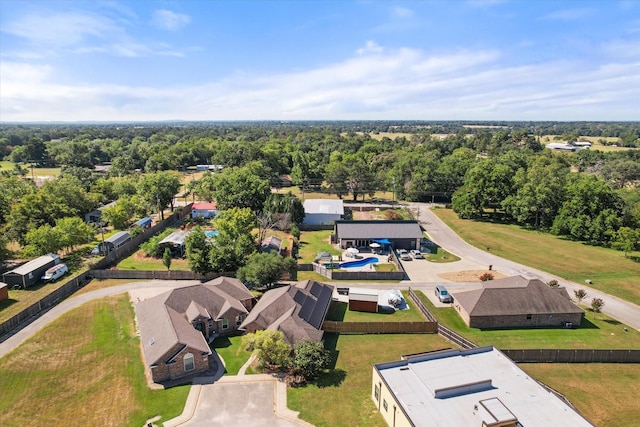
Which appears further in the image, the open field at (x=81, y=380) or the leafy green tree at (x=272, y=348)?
the leafy green tree at (x=272, y=348)

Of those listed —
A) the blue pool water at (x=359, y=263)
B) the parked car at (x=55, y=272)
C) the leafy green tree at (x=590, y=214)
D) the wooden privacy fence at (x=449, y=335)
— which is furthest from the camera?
the leafy green tree at (x=590, y=214)

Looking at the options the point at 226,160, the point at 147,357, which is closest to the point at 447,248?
the point at 147,357

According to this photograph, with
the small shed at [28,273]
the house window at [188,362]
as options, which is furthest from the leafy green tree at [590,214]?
the small shed at [28,273]

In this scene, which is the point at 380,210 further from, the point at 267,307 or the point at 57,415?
the point at 57,415

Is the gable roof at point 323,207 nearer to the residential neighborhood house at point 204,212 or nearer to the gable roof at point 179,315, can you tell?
the residential neighborhood house at point 204,212

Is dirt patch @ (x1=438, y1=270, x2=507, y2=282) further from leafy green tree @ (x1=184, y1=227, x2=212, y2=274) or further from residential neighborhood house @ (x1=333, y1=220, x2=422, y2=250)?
Result: leafy green tree @ (x1=184, y1=227, x2=212, y2=274)

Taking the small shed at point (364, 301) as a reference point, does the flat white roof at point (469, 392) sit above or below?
above
